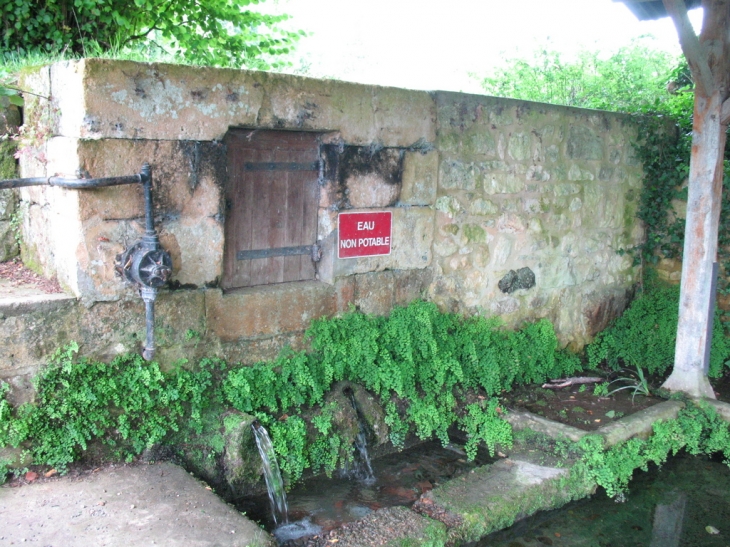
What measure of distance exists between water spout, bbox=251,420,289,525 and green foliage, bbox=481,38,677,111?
617cm

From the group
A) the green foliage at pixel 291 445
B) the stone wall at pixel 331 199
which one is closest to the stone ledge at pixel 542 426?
the stone wall at pixel 331 199

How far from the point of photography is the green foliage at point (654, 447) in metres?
4.02

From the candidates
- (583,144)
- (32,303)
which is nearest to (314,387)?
(32,303)

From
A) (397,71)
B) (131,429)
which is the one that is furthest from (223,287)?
(397,71)

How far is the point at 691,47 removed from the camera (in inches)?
187

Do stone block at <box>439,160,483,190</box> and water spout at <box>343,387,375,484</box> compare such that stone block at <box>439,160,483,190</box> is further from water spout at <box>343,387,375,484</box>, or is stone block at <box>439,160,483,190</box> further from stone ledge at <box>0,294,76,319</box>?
stone ledge at <box>0,294,76,319</box>

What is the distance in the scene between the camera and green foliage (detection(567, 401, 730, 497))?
4.02 meters

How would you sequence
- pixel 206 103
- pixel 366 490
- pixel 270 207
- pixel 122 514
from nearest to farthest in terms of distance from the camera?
pixel 122 514 < pixel 206 103 < pixel 366 490 < pixel 270 207

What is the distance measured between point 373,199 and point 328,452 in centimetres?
170

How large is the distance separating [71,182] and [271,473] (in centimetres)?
189

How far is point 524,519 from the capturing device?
12.0 feet

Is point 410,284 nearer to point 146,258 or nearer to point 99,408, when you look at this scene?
point 146,258

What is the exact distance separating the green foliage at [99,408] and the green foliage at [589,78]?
6.42 metres

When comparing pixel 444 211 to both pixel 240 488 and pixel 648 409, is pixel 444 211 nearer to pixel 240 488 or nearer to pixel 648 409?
pixel 648 409
